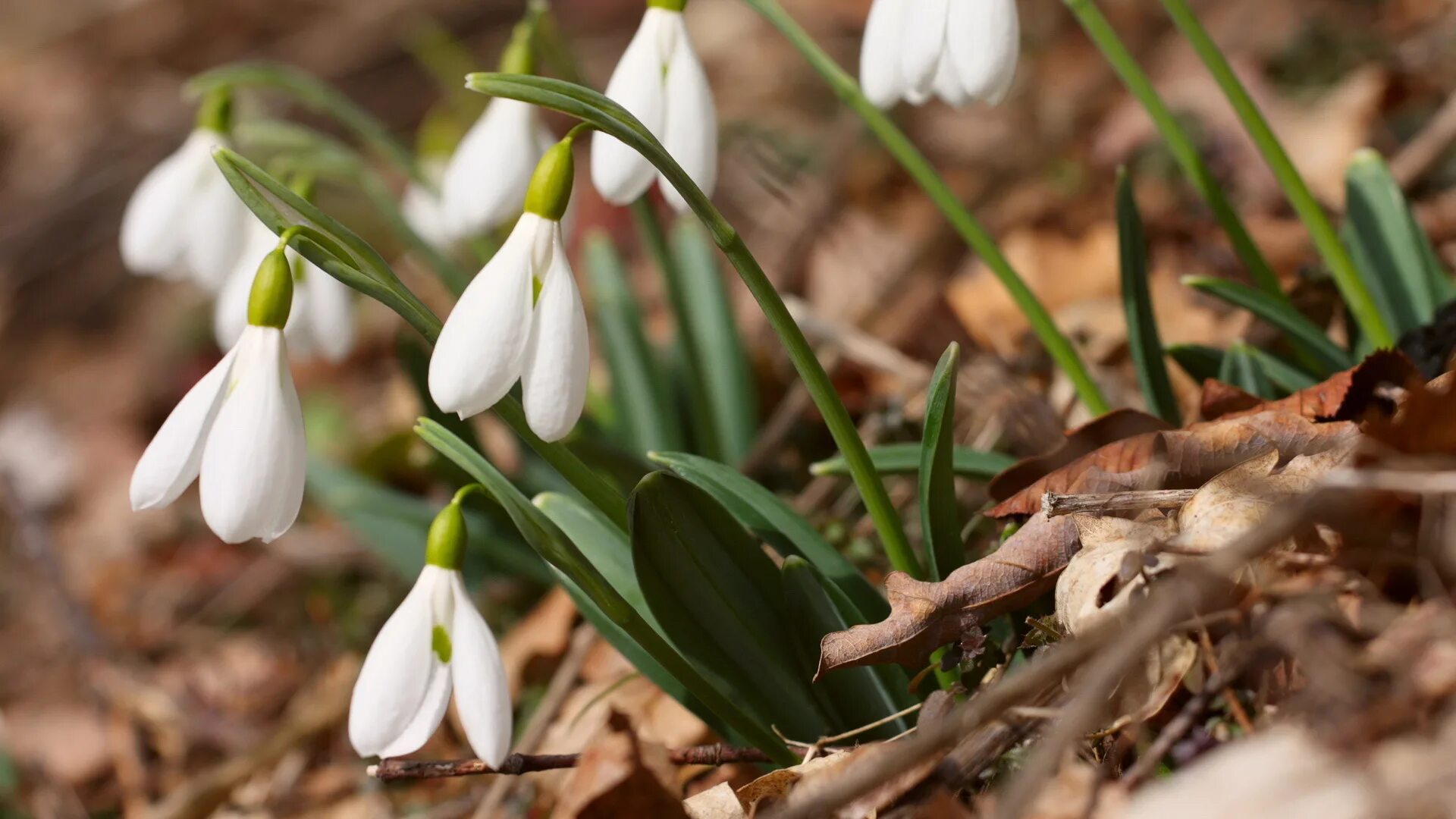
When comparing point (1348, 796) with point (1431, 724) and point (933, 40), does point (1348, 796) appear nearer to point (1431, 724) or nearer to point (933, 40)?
point (1431, 724)

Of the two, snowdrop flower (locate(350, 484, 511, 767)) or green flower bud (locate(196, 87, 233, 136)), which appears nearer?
snowdrop flower (locate(350, 484, 511, 767))

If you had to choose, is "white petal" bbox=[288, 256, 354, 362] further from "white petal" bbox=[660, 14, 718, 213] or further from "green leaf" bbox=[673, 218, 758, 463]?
"white petal" bbox=[660, 14, 718, 213]

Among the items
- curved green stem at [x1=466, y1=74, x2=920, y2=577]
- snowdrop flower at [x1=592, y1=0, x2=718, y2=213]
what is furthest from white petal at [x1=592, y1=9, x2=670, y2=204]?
curved green stem at [x1=466, y1=74, x2=920, y2=577]

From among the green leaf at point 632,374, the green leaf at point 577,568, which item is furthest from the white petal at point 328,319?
the green leaf at point 577,568

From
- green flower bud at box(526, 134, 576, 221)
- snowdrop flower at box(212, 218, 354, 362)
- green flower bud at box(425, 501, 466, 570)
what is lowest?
green flower bud at box(425, 501, 466, 570)

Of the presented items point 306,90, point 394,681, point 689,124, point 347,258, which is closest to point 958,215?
point 689,124

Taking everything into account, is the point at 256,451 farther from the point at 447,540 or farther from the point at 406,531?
the point at 406,531
